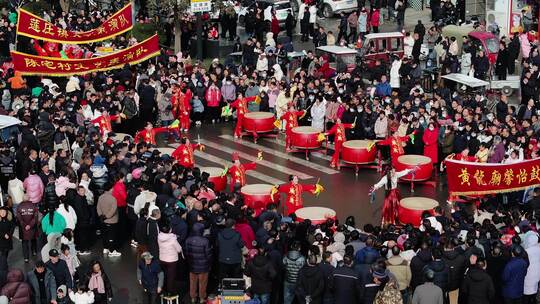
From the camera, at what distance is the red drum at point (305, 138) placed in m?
31.2

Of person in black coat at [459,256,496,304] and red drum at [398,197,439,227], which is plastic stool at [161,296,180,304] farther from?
red drum at [398,197,439,227]

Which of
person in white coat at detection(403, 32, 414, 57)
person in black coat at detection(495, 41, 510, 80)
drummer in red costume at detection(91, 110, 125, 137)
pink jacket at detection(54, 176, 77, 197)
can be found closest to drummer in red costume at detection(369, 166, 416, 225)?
pink jacket at detection(54, 176, 77, 197)

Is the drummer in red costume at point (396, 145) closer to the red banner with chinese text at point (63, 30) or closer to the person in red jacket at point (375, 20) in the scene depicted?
the red banner with chinese text at point (63, 30)

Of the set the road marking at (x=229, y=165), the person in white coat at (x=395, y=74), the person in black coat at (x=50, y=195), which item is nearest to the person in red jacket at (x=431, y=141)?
the road marking at (x=229, y=165)

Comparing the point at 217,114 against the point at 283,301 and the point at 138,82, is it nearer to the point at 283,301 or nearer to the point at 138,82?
the point at 138,82

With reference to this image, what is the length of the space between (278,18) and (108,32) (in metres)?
9.74

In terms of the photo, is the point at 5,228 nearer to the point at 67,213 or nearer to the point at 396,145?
Result: the point at 67,213

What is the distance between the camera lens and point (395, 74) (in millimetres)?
36094

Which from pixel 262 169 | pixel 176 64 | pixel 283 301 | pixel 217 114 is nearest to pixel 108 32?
pixel 176 64

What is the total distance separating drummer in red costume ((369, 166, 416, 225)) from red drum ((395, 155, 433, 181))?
8.08ft

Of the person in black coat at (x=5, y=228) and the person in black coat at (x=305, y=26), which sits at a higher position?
the person in black coat at (x=305, y=26)

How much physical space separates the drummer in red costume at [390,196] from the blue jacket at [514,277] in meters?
5.31

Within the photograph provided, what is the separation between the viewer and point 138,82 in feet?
114

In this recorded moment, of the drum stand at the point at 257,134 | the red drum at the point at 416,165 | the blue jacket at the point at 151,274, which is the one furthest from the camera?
the drum stand at the point at 257,134
